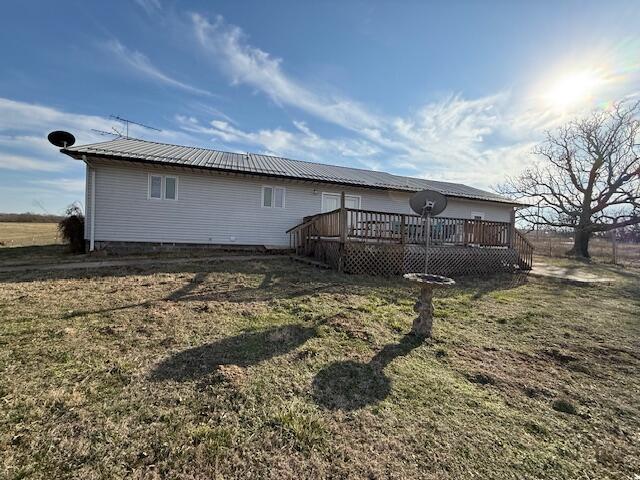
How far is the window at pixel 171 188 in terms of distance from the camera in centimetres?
1080

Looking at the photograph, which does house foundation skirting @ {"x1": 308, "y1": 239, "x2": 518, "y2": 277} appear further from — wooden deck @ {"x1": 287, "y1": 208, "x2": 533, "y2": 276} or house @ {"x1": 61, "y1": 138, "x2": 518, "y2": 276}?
house @ {"x1": 61, "y1": 138, "x2": 518, "y2": 276}

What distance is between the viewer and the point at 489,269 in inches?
404

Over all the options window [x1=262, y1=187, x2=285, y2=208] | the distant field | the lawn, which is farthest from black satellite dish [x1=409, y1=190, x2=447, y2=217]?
the distant field

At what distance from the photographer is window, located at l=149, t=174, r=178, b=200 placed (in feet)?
34.9

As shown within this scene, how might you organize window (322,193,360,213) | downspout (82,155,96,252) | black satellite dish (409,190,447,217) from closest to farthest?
black satellite dish (409,190,447,217) < downspout (82,155,96,252) < window (322,193,360,213)

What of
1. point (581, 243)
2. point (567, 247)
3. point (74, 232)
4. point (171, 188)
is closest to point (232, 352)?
point (171, 188)

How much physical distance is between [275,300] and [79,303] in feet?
10.0

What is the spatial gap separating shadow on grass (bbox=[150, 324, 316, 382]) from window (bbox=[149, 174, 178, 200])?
8.90 metres

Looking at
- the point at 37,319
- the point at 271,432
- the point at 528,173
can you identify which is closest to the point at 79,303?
the point at 37,319

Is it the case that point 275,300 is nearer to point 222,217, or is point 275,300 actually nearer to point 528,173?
point 222,217

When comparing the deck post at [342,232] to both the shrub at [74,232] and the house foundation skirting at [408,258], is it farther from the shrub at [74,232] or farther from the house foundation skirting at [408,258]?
the shrub at [74,232]

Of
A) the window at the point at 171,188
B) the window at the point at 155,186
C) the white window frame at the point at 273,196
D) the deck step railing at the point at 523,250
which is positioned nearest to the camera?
the window at the point at 155,186

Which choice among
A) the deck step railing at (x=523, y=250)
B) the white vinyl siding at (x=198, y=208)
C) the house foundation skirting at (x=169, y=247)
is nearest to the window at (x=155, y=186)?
the white vinyl siding at (x=198, y=208)

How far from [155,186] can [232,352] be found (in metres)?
9.56
